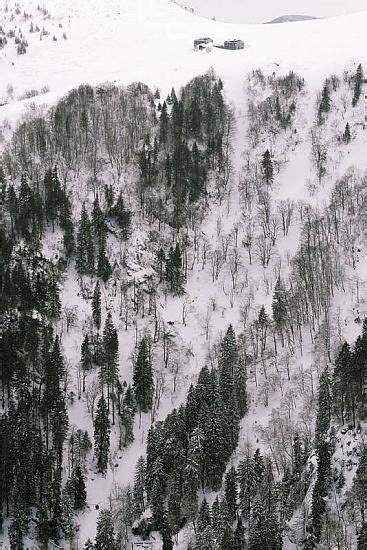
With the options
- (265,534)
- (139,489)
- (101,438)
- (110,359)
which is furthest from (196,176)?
(265,534)

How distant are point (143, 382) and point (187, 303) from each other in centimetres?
2691

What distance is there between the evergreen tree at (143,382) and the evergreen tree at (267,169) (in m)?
65.9

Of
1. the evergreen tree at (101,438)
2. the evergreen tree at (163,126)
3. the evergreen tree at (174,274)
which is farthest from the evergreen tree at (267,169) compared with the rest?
the evergreen tree at (101,438)

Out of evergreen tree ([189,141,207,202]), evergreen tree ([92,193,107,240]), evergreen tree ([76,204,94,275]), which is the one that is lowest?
evergreen tree ([76,204,94,275])

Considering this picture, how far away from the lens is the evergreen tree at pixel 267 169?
15150 cm

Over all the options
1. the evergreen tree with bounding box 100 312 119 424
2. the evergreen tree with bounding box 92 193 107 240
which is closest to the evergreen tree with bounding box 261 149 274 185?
the evergreen tree with bounding box 92 193 107 240

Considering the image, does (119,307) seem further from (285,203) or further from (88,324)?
(285,203)

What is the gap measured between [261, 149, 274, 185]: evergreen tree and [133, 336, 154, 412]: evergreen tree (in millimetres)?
65903

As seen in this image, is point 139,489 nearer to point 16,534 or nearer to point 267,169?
point 16,534

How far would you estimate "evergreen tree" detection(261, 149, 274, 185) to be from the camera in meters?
152

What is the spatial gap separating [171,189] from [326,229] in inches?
1638

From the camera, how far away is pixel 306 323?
384ft

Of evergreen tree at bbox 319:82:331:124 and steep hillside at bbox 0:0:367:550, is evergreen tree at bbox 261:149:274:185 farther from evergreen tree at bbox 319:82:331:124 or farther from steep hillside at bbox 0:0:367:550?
evergreen tree at bbox 319:82:331:124

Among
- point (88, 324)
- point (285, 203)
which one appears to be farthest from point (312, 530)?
point (285, 203)
